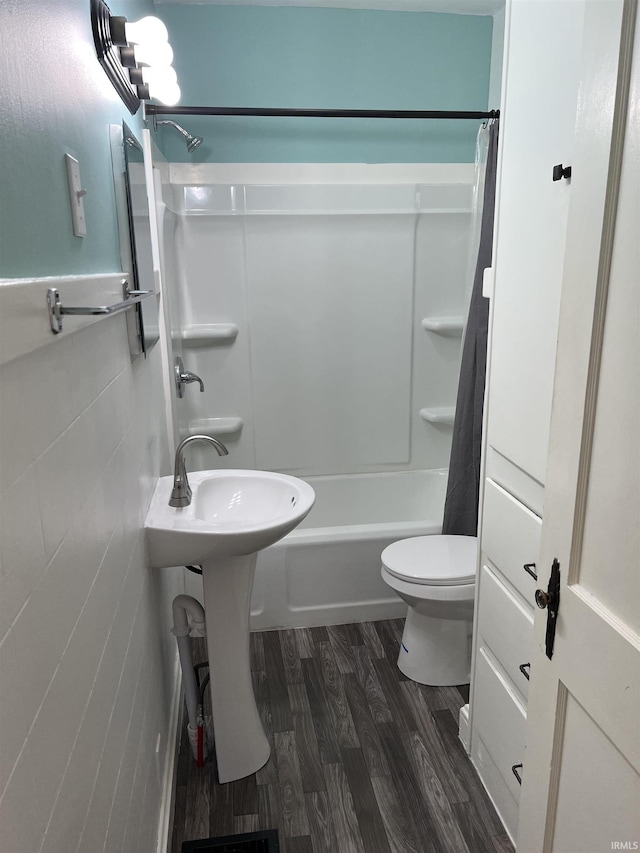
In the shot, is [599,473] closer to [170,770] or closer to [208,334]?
[170,770]

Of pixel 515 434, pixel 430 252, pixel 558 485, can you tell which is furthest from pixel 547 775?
pixel 430 252

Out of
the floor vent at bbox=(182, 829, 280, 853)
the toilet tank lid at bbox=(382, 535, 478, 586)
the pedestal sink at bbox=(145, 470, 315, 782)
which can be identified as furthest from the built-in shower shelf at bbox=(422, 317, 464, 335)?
the floor vent at bbox=(182, 829, 280, 853)

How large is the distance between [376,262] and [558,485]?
2124 mm

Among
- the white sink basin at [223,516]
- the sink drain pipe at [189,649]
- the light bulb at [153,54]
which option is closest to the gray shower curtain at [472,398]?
the white sink basin at [223,516]

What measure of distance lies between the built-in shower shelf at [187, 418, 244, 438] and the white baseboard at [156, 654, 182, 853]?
1104 mm

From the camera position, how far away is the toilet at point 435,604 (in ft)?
6.82

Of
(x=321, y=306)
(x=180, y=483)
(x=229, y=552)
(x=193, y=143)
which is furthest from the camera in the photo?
(x=321, y=306)

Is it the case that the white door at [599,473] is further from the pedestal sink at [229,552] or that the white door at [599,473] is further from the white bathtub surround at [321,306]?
the white bathtub surround at [321,306]

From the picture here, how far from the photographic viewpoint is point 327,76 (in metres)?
2.64

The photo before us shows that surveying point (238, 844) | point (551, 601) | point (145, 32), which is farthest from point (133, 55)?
point (238, 844)

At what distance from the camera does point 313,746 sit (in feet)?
6.41

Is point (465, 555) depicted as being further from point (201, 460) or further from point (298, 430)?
point (201, 460)

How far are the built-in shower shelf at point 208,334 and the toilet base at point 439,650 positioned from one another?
148 centimetres

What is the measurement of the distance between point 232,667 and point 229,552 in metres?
0.45
